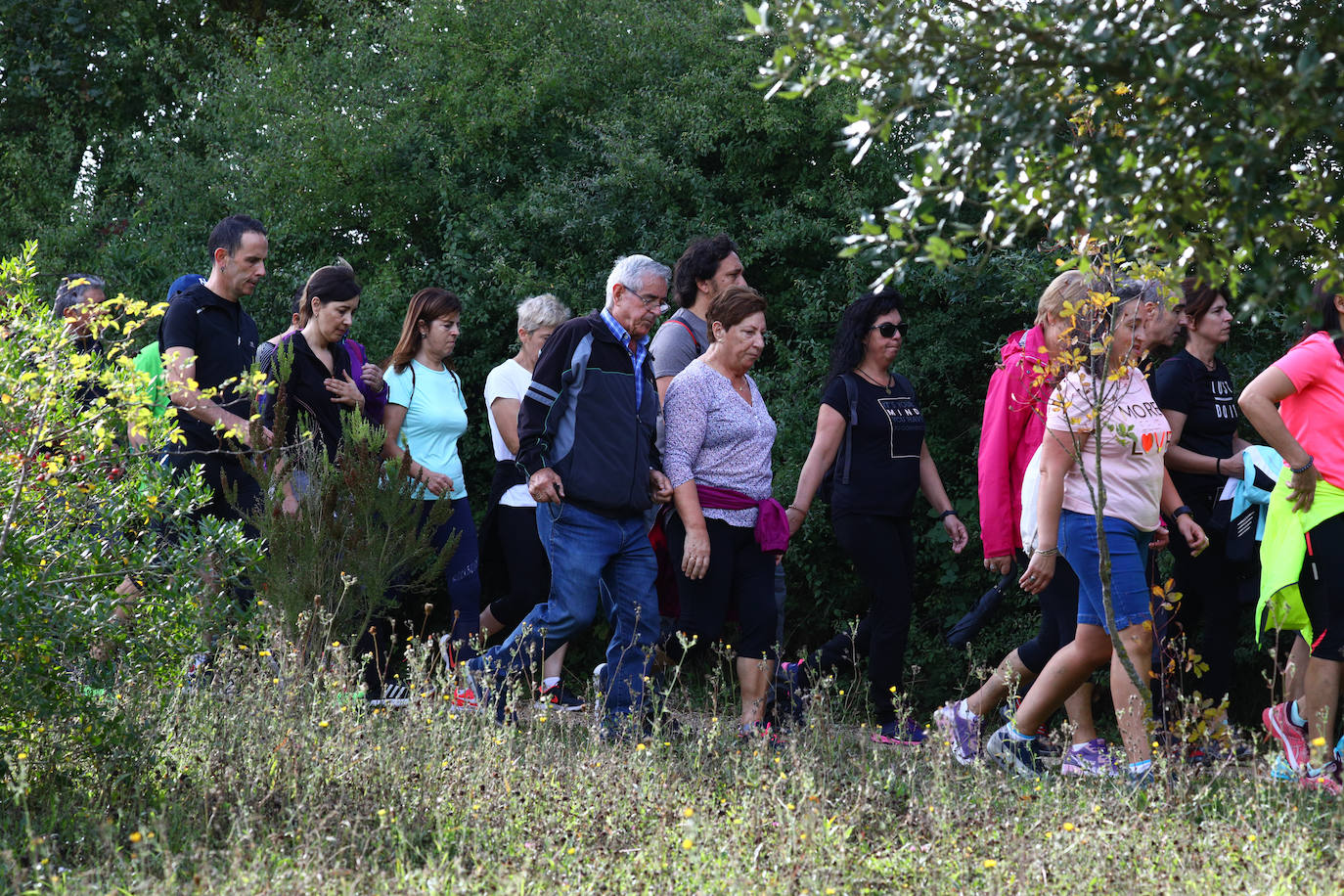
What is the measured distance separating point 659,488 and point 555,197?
3925mm

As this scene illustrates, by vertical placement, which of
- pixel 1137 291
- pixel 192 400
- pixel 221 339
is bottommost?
pixel 192 400

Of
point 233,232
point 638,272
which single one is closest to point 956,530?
point 638,272

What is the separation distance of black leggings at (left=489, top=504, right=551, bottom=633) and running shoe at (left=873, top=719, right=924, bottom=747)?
2.13 m

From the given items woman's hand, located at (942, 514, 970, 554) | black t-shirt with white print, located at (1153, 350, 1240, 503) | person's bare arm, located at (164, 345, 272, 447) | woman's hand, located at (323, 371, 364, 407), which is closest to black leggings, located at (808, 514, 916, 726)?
woman's hand, located at (942, 514, 970, 554)

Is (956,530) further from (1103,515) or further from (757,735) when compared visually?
(757,735)

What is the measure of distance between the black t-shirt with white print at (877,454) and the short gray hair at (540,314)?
175 centimetres

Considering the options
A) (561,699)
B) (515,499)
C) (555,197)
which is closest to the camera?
(561,699)

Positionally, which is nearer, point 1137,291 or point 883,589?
point 1137,291

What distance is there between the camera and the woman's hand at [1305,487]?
5352mm

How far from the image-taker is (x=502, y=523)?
7359 millimetres

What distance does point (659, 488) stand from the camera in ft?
19.3

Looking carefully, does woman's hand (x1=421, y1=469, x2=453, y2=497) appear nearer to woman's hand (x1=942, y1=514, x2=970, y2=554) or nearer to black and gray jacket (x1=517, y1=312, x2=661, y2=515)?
black and gray jacket (x1=517, y1=312, x2=661, y2=515)

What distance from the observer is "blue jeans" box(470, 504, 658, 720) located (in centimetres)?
567

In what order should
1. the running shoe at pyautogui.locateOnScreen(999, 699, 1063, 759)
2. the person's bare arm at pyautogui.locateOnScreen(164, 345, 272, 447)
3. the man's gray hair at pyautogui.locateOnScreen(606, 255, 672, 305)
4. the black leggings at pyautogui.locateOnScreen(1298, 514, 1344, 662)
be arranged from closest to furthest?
the person's bare arm at pyautogui.locateOnScreen(164, 345, 272, 447)
the black leggings at pyautogui.locateOnScreen(1298, 514, 1344, 662)
the running shoe at pyautogui.locateOnScreen(999, 699, 1063, 759)
the man's gray hair at pyautogui.locateOnScreen(606, 255, 672, 305)
